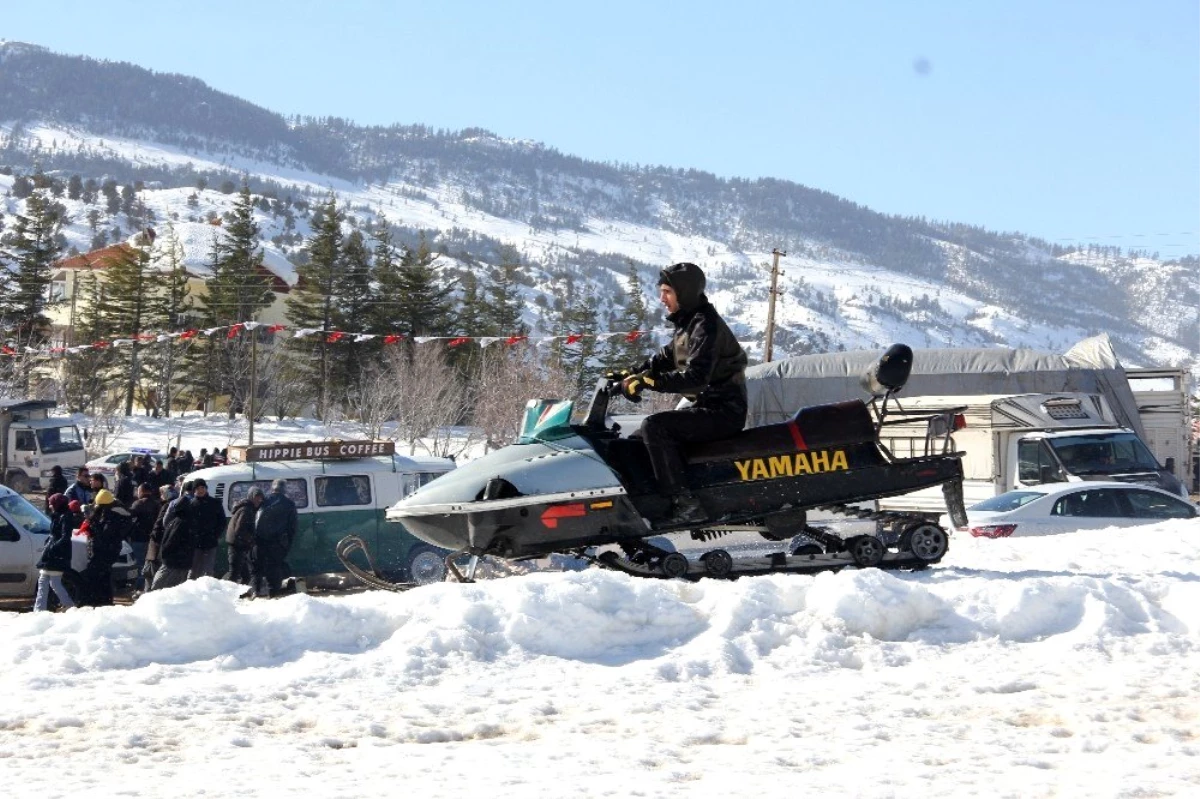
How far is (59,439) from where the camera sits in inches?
1583

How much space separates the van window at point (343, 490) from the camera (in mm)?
18078

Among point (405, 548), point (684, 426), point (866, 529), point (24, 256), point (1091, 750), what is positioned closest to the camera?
point (1091, 750)

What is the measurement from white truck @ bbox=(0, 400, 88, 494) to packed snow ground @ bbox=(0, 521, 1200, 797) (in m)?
34.0

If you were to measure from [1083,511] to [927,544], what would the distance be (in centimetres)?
844

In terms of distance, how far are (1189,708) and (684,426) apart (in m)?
3.63

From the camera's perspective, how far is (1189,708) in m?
6.32

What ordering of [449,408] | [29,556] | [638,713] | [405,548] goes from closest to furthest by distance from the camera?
1. [638,713]
2. [29,556]
3. [405,548]
4. [449,408]

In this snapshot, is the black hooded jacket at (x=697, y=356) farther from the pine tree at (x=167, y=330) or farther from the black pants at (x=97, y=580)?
the pine tree at (x=167, y=330)

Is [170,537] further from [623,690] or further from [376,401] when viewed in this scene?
[376,401]

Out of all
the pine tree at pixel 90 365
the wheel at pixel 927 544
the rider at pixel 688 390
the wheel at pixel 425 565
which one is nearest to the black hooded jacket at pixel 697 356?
the rider at pixel 688 390

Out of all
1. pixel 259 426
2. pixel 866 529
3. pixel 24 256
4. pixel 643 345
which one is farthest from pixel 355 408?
pixel 866 529

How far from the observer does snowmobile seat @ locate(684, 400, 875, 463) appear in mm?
9211

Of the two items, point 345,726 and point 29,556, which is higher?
point 345,726

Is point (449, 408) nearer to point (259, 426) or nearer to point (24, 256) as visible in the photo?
point (259, 426)
